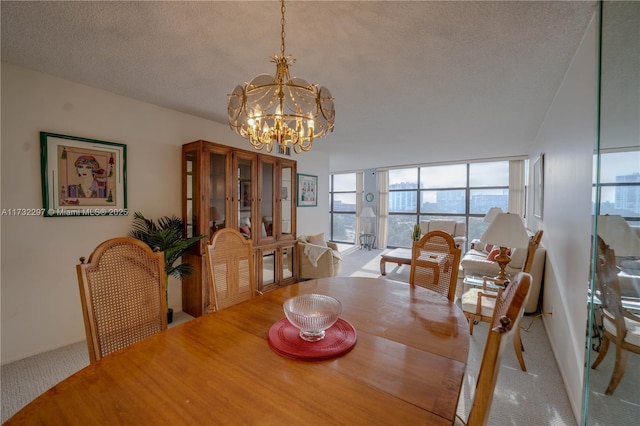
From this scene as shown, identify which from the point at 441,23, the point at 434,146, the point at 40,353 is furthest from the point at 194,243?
the point at 434,146

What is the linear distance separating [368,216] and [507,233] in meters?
5.38

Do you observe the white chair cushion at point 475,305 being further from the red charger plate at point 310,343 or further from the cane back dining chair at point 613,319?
the red charger plate at point 310,343

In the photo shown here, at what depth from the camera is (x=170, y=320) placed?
2906 millimetres

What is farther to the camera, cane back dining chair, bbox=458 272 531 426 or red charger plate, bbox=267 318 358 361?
red charger plate, bbox=267 318 358 361

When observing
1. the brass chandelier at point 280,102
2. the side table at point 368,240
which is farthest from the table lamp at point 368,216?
the brass chandelier at point 280,102

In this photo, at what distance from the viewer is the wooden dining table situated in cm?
73

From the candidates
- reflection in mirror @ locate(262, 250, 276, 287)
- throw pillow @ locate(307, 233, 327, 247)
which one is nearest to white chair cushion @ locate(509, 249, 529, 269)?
throw pillow @ locate(307, 233, 327, 247)

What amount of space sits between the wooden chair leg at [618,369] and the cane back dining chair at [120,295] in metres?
2.09

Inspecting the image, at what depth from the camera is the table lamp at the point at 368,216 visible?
7.72m

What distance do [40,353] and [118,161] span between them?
1807mm

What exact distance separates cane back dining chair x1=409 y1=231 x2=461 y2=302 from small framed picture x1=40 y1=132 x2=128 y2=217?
2889 millimetres

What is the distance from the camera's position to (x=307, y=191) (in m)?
5.04

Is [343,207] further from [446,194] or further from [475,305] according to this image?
[475,305]

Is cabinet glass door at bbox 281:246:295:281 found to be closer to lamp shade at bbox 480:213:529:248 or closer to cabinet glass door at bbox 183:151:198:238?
cabinet glass door at bbox 183:151:198:238
